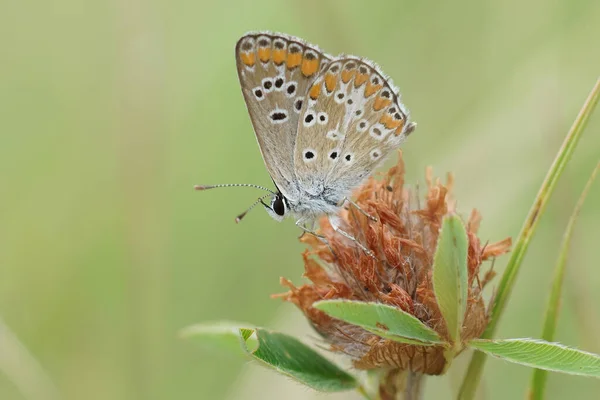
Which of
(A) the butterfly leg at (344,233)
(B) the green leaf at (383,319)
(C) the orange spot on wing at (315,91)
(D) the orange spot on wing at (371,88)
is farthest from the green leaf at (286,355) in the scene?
(D) the orange spot on wing at (371,88)

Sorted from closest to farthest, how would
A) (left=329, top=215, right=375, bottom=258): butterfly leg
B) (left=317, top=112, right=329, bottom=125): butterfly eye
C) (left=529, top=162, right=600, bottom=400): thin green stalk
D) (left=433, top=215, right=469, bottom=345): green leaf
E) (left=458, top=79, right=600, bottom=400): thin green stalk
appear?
(left=433, top=215, right=469, bottom=345): green leaf
(left=458, top=79, right=600, bottom=400): thin green stalk
(left=529, top=162, right=600, bottom=400): thin green stalk
(left=329, top=215, right=375, bottom=258): butterfly leg
(left=317, top=112, right=329, bottom=125): butterfly eye

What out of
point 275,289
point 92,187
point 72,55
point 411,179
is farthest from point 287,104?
point 72,55

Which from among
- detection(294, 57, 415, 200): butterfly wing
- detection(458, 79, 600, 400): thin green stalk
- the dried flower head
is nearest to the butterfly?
detection(294, 57, 415, 200): butterfly wing

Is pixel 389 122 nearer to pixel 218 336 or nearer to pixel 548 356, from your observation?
pixel 218 336

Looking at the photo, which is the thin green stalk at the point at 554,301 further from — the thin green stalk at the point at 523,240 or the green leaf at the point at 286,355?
the green leaf at the point at 286,355

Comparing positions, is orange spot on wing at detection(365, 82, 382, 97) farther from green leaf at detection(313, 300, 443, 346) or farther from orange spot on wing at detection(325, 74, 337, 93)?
→ green leaf at detection(313, 300, 443, 346)
